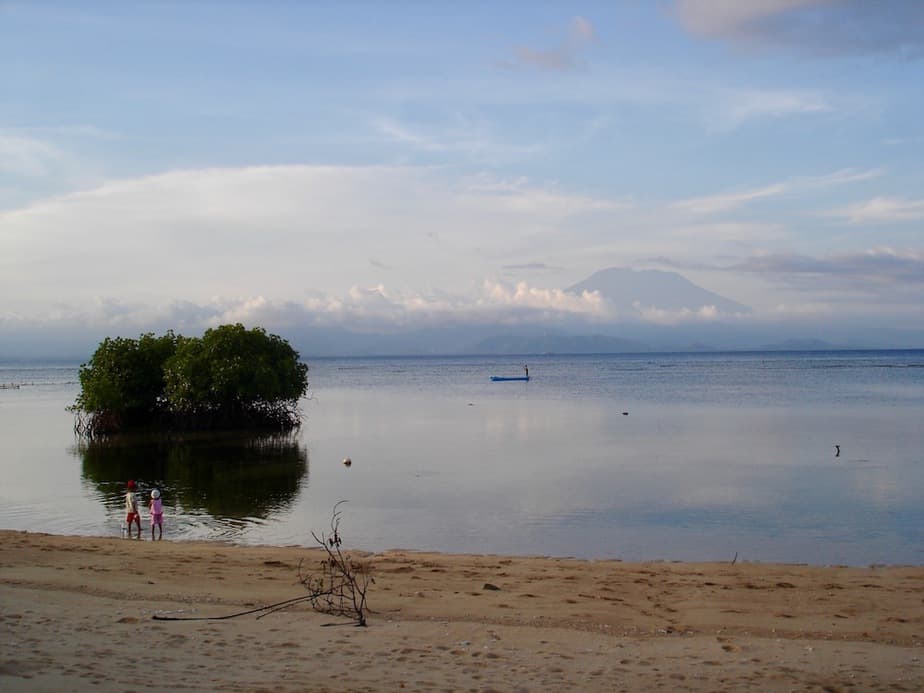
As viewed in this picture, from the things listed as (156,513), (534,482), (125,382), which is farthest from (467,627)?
(125,382)

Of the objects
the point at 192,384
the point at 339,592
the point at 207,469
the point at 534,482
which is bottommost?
the point at 207,469

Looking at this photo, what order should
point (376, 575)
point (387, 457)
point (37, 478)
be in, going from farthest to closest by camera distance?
point (387, 457) < point (37, 478) < point (376, 575)

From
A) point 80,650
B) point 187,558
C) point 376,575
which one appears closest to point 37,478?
point 187,558

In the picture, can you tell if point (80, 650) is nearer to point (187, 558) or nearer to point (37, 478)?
point (187, 558)

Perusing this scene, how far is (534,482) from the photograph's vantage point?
25.0 m

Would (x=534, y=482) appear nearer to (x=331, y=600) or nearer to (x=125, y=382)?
(x=331, y=600)

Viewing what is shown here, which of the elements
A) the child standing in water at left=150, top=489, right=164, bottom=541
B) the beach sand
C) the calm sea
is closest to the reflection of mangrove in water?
the calm sea

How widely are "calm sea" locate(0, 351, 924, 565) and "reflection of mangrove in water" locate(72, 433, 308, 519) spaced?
12 cm

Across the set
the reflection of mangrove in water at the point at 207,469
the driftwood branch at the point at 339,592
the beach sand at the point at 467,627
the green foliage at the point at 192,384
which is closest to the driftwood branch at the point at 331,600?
the driftwood branch at the point at 339,592

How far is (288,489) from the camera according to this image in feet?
81.4

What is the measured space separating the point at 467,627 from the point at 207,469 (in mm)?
20952

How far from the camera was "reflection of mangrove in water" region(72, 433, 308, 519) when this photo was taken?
2297 centimetres

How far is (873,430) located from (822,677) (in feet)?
103

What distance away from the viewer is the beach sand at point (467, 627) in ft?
27.3
